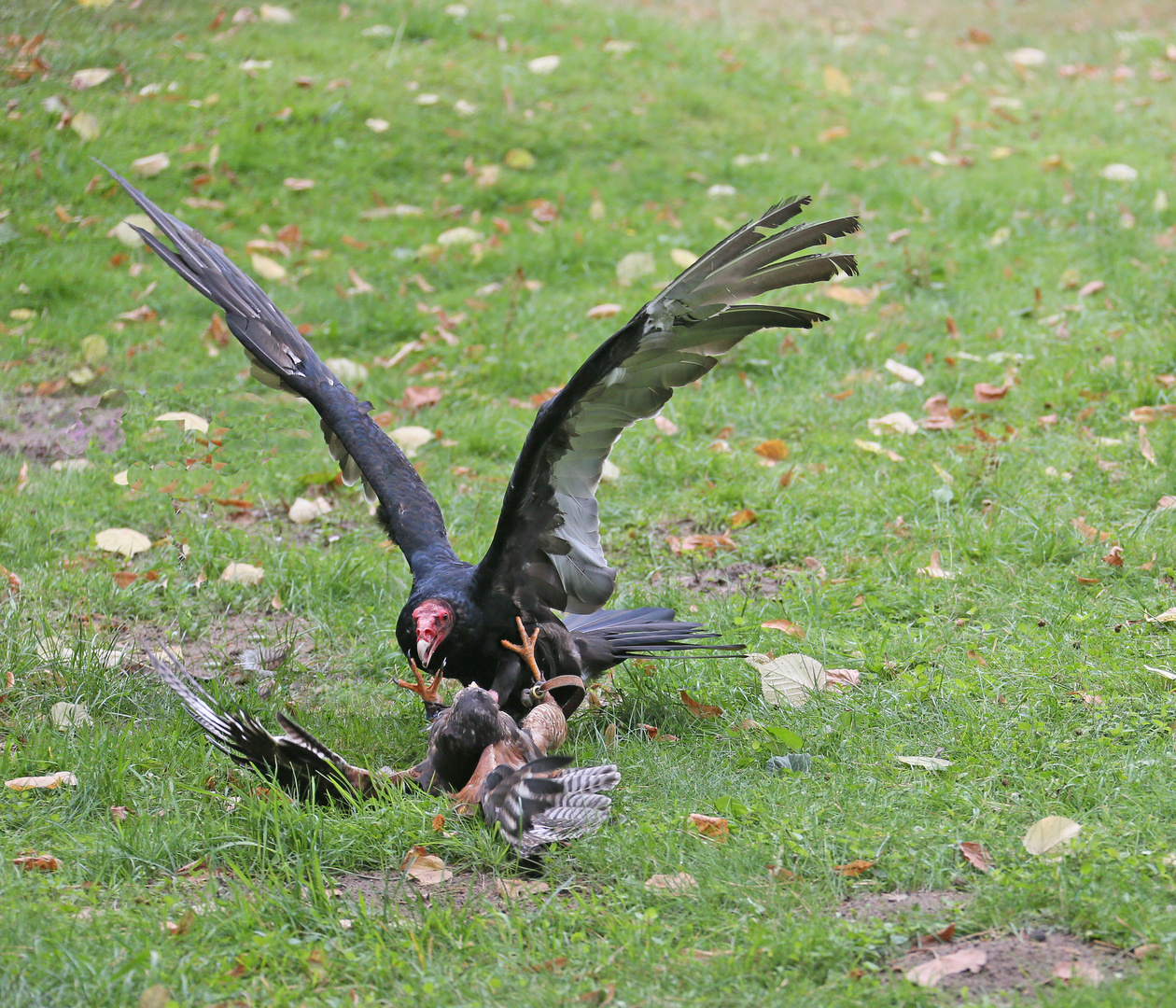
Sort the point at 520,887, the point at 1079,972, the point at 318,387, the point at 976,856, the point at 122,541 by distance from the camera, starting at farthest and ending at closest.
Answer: the point at 122,541, the point at 318,387, the point at 520,887, the point at 976,856, the point at 1079,972

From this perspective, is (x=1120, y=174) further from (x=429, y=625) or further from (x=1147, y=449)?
(x=429, y=625)

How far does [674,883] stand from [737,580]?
207cm

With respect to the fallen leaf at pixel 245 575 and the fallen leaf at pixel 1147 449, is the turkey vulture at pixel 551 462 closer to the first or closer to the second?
the fallen leaf at pixel 245 575

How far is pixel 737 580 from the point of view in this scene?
471cm

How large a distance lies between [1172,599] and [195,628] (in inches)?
143

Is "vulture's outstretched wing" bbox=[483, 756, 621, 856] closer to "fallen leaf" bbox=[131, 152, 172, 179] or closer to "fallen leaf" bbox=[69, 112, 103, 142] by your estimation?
"fallen leaf" bbox=[131, 152, 172, 179]

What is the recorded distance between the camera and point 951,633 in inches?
158

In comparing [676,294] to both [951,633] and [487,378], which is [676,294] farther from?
[487,378]

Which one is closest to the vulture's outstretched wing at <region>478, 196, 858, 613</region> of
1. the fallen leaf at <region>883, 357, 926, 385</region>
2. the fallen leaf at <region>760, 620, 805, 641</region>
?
the fallen leaf at <region>760, 620, 805, 641</region>

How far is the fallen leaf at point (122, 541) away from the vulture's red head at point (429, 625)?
198 cm

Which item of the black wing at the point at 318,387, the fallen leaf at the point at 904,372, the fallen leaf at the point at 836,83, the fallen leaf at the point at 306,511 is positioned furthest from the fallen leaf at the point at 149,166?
the fallen leaf at the point at 836,83

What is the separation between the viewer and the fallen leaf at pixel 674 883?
2.74 m

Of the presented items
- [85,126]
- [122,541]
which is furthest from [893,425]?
[85,126]

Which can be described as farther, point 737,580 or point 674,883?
point 737,580
